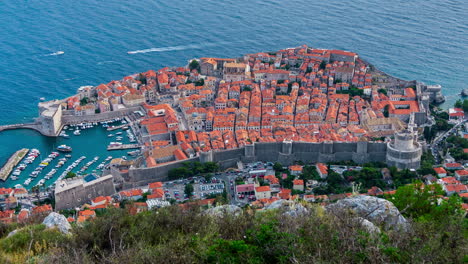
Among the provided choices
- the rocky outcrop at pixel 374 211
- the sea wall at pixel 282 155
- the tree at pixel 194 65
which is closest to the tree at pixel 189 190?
the sea wall at pixel 282 155

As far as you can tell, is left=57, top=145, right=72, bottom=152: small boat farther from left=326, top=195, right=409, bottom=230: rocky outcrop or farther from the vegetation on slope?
left=326, top=195, right=409, bottom=230: rocky outcrop

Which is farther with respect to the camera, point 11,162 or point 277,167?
point 11,162

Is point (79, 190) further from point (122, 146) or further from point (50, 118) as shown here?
point (50, 118)

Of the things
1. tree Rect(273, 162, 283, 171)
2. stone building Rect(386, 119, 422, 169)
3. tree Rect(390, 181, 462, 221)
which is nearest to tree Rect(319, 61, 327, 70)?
stone building Rect(386, 119, 422, 169)

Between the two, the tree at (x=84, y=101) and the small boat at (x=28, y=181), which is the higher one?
the tree at (x=84, y=101)

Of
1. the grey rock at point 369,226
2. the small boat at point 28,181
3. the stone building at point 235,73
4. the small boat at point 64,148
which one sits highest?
the grey rock at point 369,226

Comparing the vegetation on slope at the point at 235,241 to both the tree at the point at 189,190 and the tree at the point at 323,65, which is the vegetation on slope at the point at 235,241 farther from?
the tree at the point at 323,65

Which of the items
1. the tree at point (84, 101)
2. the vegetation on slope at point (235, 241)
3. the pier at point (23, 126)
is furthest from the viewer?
the tree at point (84, 101)

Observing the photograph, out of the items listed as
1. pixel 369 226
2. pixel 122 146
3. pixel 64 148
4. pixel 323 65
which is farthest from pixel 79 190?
pixel 323 65
